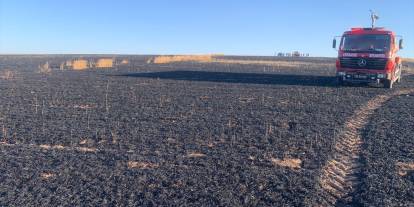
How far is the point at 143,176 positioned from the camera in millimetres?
6359

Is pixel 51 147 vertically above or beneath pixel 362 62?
beneath

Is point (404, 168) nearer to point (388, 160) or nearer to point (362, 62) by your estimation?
point (388, 160)

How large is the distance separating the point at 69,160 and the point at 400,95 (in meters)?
15.9

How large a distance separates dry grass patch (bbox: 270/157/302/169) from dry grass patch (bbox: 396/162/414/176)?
5.71 feet

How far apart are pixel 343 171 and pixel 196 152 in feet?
9.32

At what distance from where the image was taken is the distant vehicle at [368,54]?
1803 centimetres

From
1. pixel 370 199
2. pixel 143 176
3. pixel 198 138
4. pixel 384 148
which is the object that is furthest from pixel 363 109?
pixel 143 176

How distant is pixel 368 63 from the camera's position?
18.3m

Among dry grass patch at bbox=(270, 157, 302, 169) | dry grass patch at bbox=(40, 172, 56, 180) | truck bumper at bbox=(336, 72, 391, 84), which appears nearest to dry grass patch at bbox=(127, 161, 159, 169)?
dry grass patch at bbox=(40, 172, 56, 180)

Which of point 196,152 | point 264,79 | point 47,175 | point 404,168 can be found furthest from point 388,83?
point 47,175

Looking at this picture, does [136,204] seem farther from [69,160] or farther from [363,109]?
[363,109]

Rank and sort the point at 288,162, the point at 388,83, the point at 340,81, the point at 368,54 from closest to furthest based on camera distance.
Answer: the point at 288,162, the point at 368,54, the point at 388,83, the point at 340,81

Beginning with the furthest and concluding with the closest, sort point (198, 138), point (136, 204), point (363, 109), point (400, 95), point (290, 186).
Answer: point (400, 95) → point (363, 109) → point (198, 138) → point (290, 186) → point (136, 204)

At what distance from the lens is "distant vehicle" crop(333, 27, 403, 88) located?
18.0m
